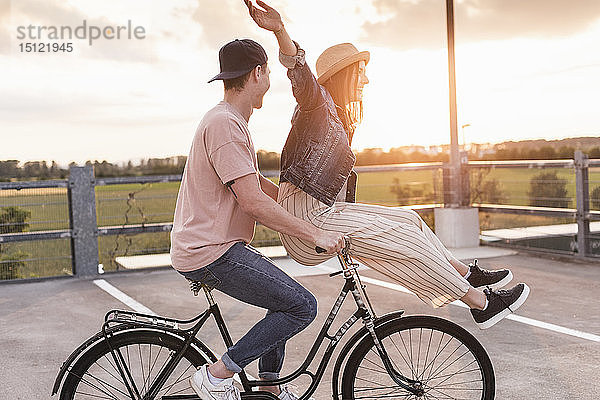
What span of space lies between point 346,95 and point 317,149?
0.47 metres

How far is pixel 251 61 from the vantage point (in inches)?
142

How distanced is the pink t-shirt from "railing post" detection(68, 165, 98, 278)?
22.2 ft

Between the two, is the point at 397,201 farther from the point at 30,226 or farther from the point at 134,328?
the point at 134,328

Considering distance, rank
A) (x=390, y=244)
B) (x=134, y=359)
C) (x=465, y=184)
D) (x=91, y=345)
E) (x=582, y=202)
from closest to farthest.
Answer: (x=91, y=345) < (x=390, y=244) < (x=134, y=359) < (x=582, y=202) < (x=465, y=184)

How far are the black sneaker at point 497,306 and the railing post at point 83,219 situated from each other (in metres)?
7.10

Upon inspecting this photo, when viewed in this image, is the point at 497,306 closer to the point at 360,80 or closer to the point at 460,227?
the point at 360,80

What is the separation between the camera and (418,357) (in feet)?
13.3

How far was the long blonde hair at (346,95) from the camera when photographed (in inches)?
164

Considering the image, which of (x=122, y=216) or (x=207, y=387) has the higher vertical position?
(x=122, y=216)

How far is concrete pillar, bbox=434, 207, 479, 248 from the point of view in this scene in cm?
1202

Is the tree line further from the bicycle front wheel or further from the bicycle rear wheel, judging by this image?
the bicycle rear wheel

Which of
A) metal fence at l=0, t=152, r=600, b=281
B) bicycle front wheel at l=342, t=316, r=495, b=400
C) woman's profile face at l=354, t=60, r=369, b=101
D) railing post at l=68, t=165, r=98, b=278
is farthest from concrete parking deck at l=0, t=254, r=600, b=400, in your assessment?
woman's profile face at l=354, t=60, r=369, b=101

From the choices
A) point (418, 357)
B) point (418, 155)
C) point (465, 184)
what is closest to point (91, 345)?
point (418, 357)

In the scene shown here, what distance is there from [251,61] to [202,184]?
59 centimetres
